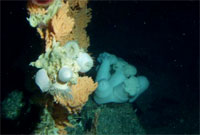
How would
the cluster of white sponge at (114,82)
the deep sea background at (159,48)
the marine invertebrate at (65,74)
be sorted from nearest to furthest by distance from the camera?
1. the marine invertebrate at (65,74)
2. the cluster of white sponge at (114,82)
3. the deep sea background at (159,48)

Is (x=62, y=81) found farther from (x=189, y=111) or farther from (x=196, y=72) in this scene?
(x=196, y=72)

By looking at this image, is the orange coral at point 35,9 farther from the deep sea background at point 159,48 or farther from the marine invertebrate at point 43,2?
the deep sea background at point 159,48

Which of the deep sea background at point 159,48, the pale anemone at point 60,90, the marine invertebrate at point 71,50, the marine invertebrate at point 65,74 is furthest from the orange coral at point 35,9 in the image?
the deep sea background at point 159,48

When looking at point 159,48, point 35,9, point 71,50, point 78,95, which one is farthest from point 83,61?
point 159,48

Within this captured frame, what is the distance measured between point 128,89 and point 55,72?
11.3 ft

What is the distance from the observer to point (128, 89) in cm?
571

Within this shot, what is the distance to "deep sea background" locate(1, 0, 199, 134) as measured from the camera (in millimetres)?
7500

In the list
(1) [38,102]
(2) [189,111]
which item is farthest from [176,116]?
(1) [38,102]

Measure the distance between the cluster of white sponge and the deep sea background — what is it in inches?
49.8

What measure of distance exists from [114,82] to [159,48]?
3.70 m

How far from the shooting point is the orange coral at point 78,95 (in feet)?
9.13

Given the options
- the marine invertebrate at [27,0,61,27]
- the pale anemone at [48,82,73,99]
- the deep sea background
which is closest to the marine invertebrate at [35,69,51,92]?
the pale anemone at [48,82,73,99]

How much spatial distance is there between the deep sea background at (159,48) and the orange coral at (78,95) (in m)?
4.37

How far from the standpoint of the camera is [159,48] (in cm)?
875
